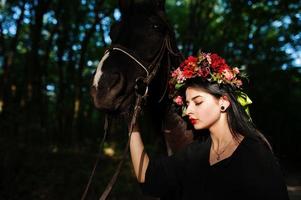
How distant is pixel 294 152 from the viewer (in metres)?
10.9

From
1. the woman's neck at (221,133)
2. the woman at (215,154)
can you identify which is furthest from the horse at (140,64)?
the woman's neck at (221,133)

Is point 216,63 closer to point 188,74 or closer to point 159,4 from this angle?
point 188,74

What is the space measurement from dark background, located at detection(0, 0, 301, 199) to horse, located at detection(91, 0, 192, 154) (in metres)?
0.33

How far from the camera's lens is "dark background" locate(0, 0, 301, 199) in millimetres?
7028

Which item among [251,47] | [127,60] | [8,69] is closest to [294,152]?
[251,47]

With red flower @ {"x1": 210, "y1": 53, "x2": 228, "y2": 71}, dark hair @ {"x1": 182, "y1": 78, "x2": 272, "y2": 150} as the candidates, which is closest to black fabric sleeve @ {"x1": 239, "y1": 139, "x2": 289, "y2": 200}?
dark hair @ {"x1": 182, "y1": 78, "x2": 272, "y2": 150}

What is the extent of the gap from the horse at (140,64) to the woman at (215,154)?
265 mm

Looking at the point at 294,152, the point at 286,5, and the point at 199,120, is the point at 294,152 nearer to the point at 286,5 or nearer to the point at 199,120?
the point at 286,5

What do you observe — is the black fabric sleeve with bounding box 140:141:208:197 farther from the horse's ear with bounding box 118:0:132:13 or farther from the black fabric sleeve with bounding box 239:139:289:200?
the horse's ear with bounding box 118:0:132:13

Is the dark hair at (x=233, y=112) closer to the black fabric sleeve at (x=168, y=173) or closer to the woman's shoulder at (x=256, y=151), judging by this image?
the woman's shoulder at (x=256, y=151)

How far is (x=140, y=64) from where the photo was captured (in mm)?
2447

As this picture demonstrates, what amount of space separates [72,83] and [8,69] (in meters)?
5.94

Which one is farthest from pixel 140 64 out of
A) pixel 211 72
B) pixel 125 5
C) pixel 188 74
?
pixel 125 5

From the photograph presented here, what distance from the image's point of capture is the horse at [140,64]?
2243mm
